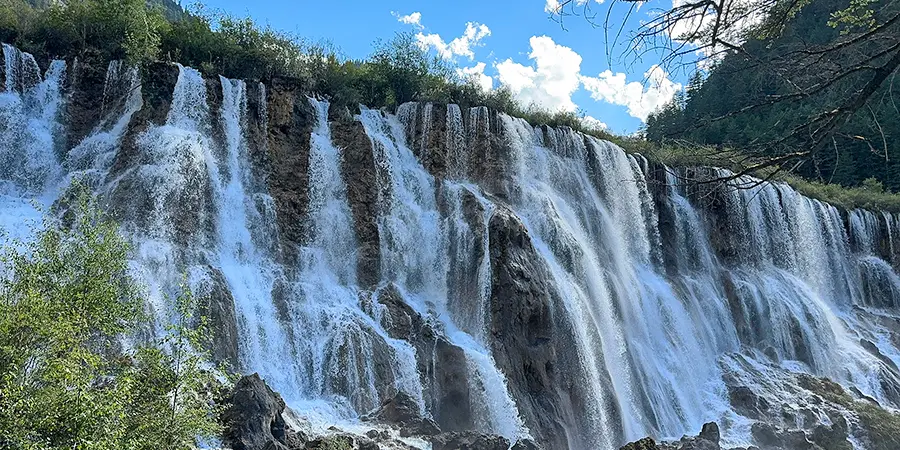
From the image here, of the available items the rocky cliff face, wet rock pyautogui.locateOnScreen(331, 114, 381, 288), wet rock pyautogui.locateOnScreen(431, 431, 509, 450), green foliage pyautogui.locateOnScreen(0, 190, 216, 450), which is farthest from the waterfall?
wet rock pyautogui.locateOnScreen(431, 431, 509, 450)

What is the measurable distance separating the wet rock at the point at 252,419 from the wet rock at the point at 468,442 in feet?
10.3

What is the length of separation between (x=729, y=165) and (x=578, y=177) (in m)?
22.7

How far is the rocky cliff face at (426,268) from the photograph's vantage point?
16.5m

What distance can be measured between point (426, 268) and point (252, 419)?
10.5 m

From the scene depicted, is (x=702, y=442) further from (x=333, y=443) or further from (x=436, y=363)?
(x=333, y=443)

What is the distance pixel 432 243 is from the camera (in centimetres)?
2156

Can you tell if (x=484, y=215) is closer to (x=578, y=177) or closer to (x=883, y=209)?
(x=578, y=177)

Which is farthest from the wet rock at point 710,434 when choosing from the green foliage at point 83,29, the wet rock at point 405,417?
the green foliage at point 83,29

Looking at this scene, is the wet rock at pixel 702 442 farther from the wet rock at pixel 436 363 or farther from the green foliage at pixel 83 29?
the green foliage at pixel 83 29

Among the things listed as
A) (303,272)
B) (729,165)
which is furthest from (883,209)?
(729,165)

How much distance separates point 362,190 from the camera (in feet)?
72.1

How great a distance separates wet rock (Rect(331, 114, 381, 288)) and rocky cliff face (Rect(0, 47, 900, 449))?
0.07 metres

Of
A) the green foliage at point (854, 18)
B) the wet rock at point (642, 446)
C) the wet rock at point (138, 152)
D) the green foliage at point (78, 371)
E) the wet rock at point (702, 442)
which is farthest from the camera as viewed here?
the wet rock at point (138, 152)

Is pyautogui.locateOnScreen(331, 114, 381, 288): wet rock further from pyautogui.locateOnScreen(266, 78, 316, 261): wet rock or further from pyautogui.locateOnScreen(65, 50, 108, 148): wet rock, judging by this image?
pyautogui.locateOnScreen(65, 50, 108, 148): wet rock
